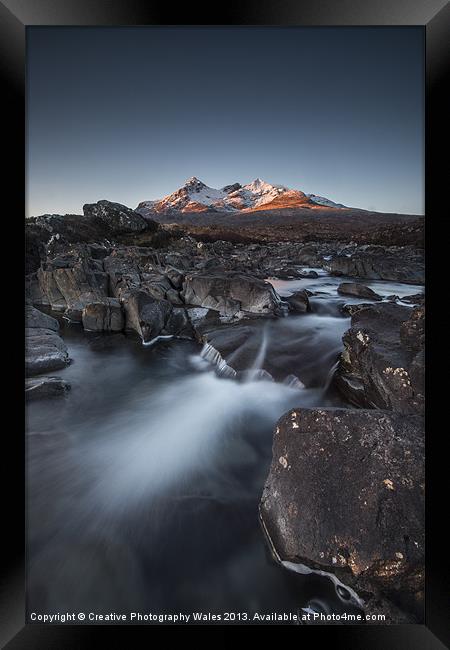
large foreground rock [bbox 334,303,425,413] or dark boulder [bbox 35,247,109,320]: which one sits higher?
dark boulder [bbox 35,247,109,320]

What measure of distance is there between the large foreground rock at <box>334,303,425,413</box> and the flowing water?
0.27 meters

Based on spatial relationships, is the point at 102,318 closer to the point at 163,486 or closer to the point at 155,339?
the point at 155,339

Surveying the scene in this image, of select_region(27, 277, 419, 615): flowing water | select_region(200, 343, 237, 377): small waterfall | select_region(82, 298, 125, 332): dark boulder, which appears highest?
select_region(82, 298, 125, 332): dark boulder

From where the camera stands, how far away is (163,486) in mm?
2365

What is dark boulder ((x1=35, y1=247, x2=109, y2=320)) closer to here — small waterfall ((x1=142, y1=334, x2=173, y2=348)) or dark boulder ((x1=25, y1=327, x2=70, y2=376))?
dark boulder ((x1=25, y1=327, x2=70, y2=376))

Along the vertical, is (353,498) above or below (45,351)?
below

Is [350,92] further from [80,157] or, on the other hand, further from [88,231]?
[88,231]

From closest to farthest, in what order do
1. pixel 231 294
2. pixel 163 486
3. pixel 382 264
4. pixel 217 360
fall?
1. pixel 163 486
2. pixel 382 264
3. pixel 217 360
4. pixel 231 294

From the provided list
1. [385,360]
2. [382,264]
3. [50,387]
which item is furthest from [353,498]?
[382,264]

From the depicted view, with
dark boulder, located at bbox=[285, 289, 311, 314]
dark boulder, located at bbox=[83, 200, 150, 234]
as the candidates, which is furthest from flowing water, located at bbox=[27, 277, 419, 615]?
dark boulder, located at bbox=[83, 200, 150, 234]

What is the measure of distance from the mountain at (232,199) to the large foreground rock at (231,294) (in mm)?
2305

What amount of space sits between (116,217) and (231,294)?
268cm

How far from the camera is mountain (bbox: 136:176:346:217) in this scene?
310 cm

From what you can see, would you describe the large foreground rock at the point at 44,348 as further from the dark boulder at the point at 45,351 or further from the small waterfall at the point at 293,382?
the small waterfall at the point at 293,382
